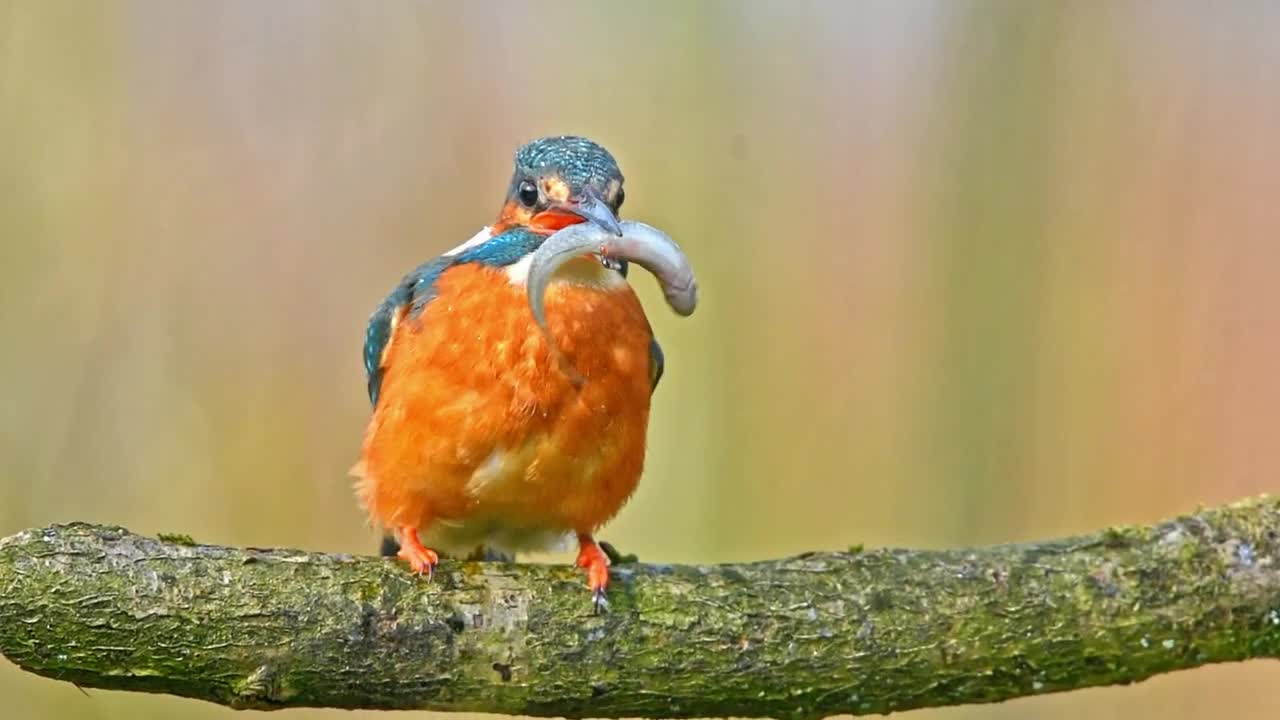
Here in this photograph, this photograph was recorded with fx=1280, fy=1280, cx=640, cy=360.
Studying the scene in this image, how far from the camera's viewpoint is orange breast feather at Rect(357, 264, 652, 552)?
2.06 meters

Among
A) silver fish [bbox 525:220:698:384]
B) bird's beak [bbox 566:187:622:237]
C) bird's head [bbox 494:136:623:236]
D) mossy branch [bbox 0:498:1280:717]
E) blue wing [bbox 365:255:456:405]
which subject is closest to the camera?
mossy branch [bbox 0:498:1280:717]

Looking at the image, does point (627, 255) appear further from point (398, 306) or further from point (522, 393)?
point (398, 306)

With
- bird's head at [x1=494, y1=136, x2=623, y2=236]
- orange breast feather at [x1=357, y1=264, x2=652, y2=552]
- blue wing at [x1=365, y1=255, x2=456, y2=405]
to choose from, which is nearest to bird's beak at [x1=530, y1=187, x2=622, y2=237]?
bird's head at [x1=494, y1=136, x2=623, y2=236]

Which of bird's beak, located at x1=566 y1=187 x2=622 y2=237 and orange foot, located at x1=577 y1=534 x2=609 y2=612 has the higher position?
bird's beak, located at x1=566 y1=187 x2=622 y2=237

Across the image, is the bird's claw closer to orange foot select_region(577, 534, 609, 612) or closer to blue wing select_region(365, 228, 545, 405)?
orange foot select_region(577, 534, 609, 612)

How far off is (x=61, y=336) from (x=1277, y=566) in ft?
9.81

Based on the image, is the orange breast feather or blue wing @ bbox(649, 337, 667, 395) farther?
blue wing @ bbox(649, 337, 667, 395)

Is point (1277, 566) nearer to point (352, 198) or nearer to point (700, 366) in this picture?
point (700, 366)

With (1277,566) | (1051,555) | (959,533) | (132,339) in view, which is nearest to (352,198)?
(132,339)

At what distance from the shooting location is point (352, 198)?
3668 millimetres

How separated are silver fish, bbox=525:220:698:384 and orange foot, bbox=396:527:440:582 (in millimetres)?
399

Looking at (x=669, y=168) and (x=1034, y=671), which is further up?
(x=669, y=168)

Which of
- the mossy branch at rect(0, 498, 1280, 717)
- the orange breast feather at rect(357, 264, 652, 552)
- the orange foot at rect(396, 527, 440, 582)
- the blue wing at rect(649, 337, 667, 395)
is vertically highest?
the blue wing at rect(649, 337, 667, 395)

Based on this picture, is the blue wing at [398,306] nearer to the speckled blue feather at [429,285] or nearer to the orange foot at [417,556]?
the speckled blue feather at [429,285]
